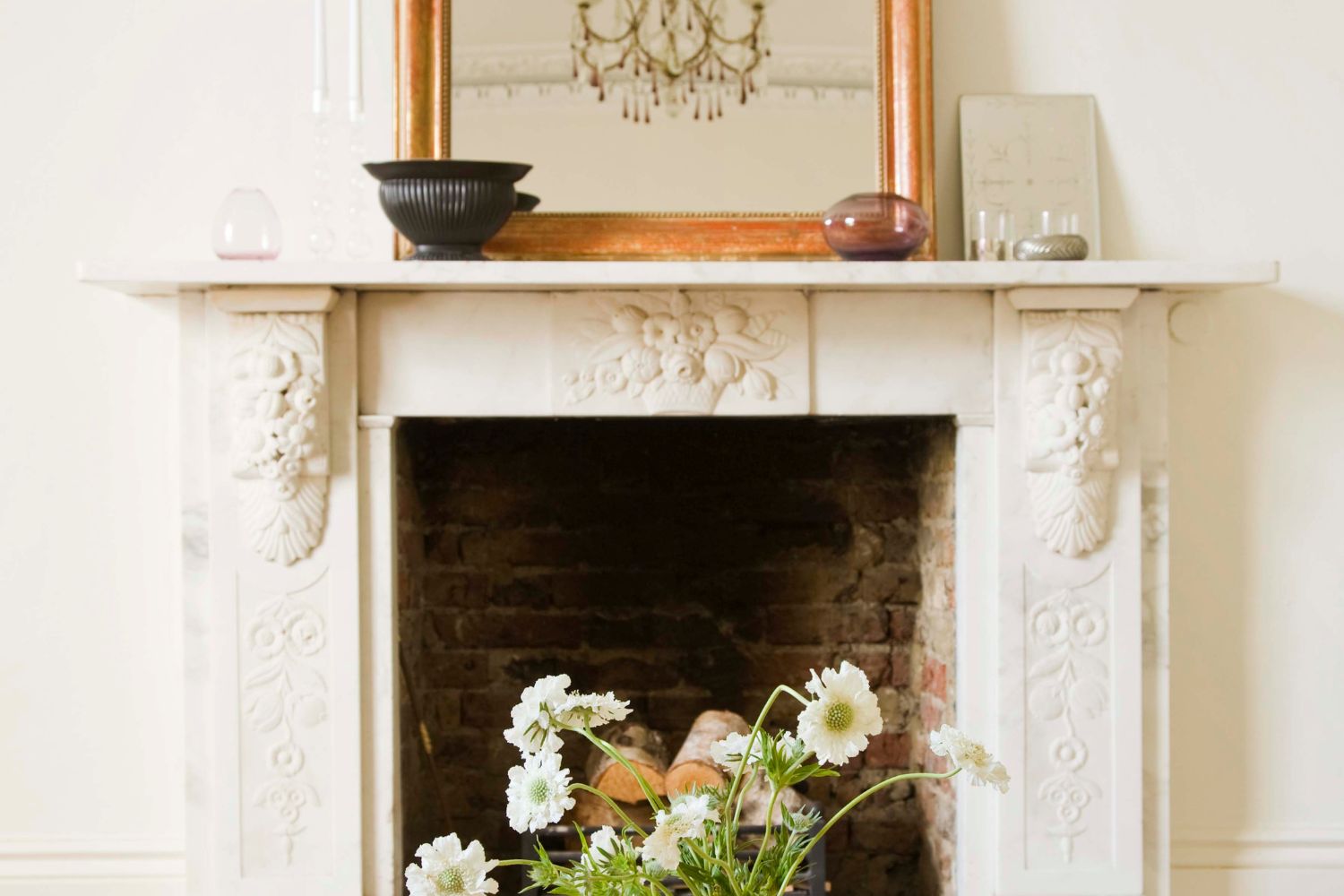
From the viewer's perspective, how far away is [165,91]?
2.28m

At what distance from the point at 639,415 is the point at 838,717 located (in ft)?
3.99

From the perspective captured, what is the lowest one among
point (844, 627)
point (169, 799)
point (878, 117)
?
point (169, 799)

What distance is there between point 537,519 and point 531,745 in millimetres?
1539

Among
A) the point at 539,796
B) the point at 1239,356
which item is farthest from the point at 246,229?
the point at 1239,356

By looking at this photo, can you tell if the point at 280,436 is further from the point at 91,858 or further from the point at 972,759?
the point at 972,759

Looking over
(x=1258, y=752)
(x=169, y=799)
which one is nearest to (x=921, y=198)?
(x=1258, y=752)

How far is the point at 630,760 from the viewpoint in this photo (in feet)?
7.20

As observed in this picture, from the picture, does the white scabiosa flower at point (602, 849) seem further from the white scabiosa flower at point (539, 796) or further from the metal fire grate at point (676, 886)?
the metal fire grate at point (676, 886)

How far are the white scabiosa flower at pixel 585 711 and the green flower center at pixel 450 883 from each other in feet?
0.50

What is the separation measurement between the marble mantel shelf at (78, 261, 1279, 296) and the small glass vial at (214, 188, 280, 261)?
0.07 meters

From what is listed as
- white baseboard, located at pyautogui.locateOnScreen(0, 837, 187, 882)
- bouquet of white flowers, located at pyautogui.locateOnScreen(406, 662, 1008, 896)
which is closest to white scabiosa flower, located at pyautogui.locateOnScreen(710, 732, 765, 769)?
bouquet of white flowers, located at pyautogui.locateOnScreen(406, 662, 1008, 896)

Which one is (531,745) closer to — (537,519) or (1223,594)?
(537,519)

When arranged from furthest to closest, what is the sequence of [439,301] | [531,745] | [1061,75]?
1. [1061,75]
2. [439,301]
3. [531,745]

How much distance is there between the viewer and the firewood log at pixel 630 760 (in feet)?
7.50
